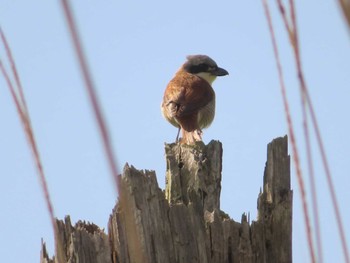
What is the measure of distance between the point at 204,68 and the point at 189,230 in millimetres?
6980

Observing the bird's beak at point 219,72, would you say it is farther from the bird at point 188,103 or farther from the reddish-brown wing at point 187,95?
the reddish-brown wing at point 187,95

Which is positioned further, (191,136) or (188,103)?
(188,103)

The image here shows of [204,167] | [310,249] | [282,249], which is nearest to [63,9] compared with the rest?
[310,249]

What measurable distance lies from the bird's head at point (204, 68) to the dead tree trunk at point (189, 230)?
20.5ft

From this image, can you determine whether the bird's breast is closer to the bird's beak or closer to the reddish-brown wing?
the reddish-brown wing

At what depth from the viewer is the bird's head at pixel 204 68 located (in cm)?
1031

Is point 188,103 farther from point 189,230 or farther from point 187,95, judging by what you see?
point 189,230

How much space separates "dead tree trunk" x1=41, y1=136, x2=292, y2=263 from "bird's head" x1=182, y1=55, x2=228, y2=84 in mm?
6244

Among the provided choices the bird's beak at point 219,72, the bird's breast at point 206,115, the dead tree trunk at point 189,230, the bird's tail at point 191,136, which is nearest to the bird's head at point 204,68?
the bird's beak at point 219,72

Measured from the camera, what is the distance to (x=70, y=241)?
334 centimetres

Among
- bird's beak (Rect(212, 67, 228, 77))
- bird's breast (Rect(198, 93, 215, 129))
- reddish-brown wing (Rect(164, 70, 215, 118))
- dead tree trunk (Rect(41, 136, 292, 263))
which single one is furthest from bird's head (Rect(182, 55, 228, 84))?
dead tree trunk (Rect(41, 136, 292, 263))

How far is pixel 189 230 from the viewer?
141 inches

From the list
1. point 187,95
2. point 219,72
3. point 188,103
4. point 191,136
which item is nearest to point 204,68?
point 219,72

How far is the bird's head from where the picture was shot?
1031cm
